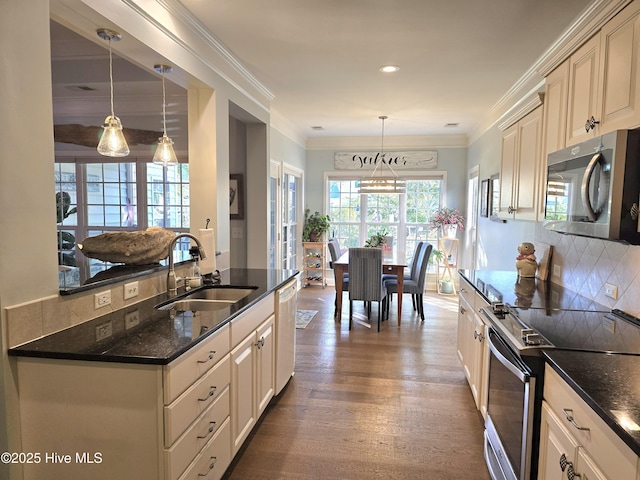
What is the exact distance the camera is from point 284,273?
10.3ft

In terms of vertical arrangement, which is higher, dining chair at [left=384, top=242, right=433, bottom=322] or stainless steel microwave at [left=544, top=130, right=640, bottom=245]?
stainless steel microwave at [left=544, top=130, right=640, bottom=245]

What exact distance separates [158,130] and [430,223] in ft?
15.1

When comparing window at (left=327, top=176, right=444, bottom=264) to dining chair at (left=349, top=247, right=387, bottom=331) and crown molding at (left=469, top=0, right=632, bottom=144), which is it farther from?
dining chair at (left=349, top=247, right=387, bottom=331)

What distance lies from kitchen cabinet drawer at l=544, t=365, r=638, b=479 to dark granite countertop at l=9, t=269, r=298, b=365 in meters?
1.34

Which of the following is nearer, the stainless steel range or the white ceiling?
the stainless steel range

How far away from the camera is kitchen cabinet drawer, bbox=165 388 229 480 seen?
143 centimetres

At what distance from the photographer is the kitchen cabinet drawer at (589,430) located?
1.01 metres

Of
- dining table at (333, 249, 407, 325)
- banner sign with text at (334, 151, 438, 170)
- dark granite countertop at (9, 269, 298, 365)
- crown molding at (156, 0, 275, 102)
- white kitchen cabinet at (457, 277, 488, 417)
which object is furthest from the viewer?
banner sign with text at (334, 151, 438, 170)

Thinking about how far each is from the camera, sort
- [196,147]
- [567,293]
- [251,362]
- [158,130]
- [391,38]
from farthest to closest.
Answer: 1. [158,130]
2. [196,147]
3. [391,38]
4. [567,293]
5. [251,362]

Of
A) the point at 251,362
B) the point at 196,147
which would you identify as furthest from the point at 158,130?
the point at 251,362

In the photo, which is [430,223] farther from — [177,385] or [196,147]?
[177,385]

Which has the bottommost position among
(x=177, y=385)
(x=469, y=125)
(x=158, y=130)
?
(x=177, y=385)

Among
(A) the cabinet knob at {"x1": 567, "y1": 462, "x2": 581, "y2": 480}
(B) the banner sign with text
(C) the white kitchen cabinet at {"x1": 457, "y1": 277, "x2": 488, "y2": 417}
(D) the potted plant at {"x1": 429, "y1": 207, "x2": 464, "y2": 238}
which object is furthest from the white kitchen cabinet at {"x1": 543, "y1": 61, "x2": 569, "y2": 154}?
(B) the banner sign with text

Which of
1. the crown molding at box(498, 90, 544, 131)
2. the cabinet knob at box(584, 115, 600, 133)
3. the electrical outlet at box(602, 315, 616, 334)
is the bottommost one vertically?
the electrical outlet at box(602, 315, 616, 334)
